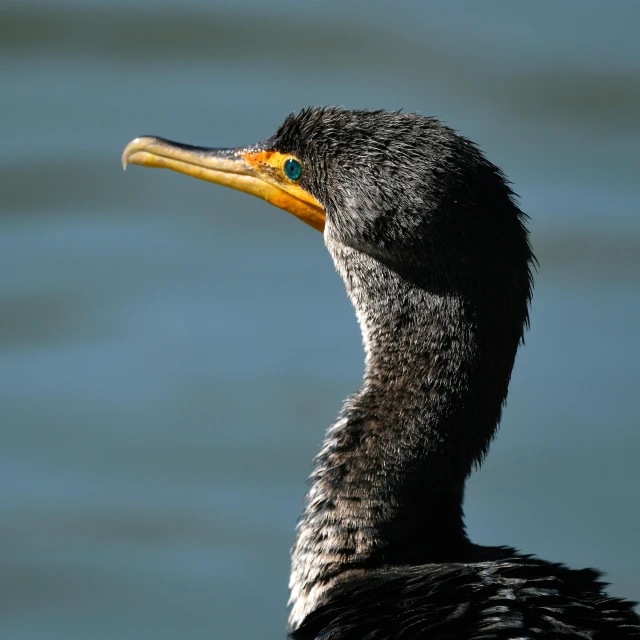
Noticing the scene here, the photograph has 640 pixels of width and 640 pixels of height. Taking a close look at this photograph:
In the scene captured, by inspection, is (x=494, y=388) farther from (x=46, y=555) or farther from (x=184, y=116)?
(x=184, y=116)

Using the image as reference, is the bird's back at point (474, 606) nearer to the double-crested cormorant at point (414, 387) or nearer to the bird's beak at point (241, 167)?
the double-crested cormorant at point (414, 387)

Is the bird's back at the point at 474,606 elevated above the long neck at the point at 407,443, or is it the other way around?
the long neck at the point at 407,443

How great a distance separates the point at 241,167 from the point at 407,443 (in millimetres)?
1401

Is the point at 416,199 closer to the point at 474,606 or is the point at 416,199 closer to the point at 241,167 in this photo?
the point at 241,167

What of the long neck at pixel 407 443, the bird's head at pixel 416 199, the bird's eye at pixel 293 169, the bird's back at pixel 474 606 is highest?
the bird's eye at pixel 293 169

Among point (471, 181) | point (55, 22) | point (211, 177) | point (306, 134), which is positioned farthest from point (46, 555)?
point (55, 22)

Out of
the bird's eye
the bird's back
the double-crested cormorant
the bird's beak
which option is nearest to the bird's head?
the double-crested cormorant

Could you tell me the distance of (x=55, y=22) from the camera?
947 centimetres

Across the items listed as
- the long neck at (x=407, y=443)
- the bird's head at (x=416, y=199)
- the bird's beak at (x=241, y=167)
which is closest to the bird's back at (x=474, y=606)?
the long neck at (x=407, y=443)

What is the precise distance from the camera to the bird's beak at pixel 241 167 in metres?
5.46

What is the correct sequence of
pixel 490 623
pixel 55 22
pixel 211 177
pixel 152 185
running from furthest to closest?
pixel 55 22, pixel 152 185, pixel 211 177, pixel 490 623

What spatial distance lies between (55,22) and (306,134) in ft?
15.6

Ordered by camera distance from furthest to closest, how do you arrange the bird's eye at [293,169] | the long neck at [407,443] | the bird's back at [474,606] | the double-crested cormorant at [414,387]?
the bird's eye at [293,169] < the long neck at [407,443] < the double-crested cormorant at [414,387] < the bird's back at [474,606]

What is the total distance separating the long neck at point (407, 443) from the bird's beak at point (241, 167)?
56cm
